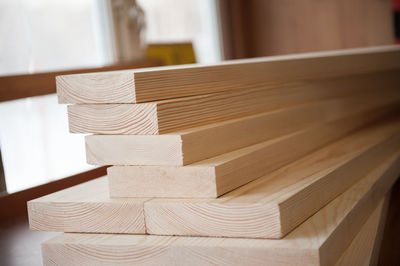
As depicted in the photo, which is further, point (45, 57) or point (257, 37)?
point (257, 37)

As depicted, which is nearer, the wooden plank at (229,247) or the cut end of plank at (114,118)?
the wooden plank at (229,247)

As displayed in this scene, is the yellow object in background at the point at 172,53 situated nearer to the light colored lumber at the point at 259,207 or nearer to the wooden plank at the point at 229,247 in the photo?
the light colored lumber at the point at 259,207

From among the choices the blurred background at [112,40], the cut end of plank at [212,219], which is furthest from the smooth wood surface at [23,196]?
the cut end of plank at [212,219]

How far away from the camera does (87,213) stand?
141 cm

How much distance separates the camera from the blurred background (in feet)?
9.56

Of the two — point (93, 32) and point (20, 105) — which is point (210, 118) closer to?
point (20, 105)

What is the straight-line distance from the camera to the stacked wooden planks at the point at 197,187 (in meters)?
1.25

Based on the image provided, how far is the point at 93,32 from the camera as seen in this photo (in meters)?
3.79

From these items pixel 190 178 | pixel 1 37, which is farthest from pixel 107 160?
pixel 1 37

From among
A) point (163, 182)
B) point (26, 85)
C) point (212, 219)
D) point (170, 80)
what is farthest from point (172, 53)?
point (212, 219)

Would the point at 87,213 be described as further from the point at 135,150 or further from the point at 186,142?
the point at 186,142

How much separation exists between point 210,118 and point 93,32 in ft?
8.12

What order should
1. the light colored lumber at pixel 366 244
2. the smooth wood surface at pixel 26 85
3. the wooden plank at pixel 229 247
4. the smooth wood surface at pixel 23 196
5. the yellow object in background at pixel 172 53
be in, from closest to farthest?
the wooden plank at pixel 229 247, the light colored lumber at pixel 366 244, the smooth wood surface at pixel 23 196, the smooth wood surface at pixel 26 85, the yellow object in background at pixel 172 53

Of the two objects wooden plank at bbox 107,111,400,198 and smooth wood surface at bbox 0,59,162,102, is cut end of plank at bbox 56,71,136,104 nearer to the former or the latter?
wooden plank at bbox 107,111,400,198
